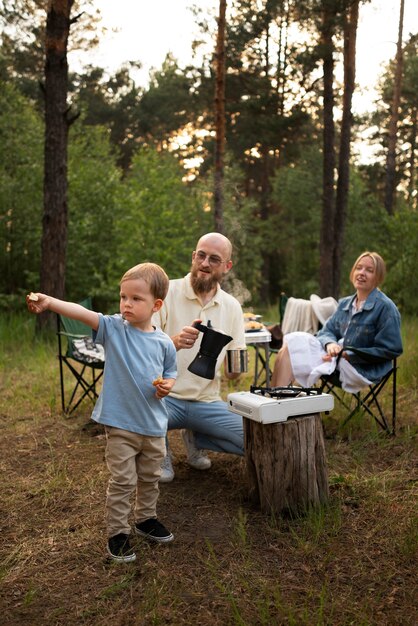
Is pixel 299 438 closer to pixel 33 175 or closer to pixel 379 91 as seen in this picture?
pixel 33 175

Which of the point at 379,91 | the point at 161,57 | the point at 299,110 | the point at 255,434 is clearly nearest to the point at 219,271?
the point at 255,434

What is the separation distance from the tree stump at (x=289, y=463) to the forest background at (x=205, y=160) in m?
3.74

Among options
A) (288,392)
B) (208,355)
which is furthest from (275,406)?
(208,355)

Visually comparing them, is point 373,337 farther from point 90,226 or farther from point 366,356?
point 90,226

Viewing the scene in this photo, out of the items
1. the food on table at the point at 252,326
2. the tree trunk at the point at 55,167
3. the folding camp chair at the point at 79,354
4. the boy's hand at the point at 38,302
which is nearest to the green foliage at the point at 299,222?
the tree trunk at the point at 55,167

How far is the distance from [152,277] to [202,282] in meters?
0.94

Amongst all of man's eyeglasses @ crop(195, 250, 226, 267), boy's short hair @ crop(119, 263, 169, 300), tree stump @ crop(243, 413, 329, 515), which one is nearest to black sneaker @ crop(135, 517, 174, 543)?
tree stump @ crop(243, 413, 329, 515)

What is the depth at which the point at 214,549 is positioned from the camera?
2840 mm

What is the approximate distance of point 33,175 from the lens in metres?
10.5

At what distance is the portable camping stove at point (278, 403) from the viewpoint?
10.1ft

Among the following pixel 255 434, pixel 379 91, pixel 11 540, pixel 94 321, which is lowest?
pixel 11 540

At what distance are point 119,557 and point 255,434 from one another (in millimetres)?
902

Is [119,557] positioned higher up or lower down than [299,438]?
lower down

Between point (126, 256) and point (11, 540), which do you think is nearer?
point (11, 540)
